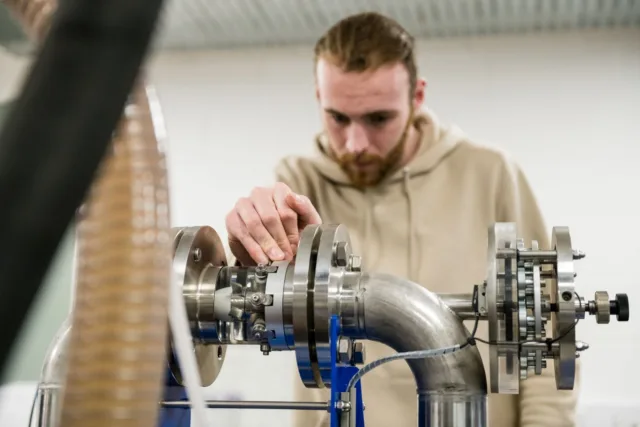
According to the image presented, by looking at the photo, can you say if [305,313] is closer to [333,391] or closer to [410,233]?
[333,391]

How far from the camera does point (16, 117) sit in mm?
183

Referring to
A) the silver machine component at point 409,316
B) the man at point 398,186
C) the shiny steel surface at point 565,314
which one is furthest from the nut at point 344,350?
the man at point 398,186

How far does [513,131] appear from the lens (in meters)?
3.09

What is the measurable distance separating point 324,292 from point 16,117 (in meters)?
0.61

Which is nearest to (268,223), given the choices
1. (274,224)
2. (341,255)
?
(274,224)

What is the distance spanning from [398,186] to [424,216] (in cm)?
10

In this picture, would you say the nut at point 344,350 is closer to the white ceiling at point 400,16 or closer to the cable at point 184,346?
the cable at point 184,346

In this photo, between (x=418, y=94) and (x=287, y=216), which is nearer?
(x=287, y=216)

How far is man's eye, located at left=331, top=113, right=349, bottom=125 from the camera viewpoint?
5.63ft

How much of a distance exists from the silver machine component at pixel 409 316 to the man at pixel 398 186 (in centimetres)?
81

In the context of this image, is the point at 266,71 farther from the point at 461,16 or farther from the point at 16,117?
the point at 16,117

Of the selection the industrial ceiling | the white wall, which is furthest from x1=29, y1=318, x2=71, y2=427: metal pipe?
the industrial ceiling

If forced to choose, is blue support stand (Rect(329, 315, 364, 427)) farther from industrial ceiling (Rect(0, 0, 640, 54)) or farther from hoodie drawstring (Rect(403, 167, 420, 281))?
industrial ceiling (Rect(0, 0, 640, 54))

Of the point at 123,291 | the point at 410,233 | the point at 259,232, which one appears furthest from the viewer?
the point at 410,233
